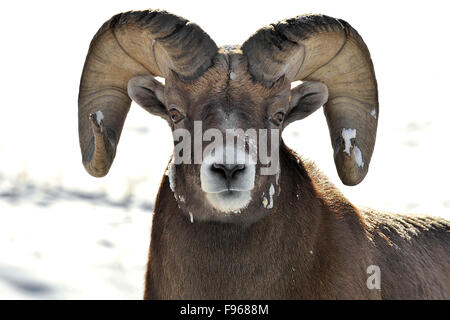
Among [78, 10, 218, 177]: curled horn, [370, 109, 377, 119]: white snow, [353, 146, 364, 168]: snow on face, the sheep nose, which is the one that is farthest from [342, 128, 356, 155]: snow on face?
the sheep nose

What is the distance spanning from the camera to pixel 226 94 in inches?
369

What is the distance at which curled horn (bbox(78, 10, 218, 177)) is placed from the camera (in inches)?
386

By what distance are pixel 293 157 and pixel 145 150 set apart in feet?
69.1

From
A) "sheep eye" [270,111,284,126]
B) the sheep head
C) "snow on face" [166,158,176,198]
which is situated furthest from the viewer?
"snow on face" [166,158,176,198]

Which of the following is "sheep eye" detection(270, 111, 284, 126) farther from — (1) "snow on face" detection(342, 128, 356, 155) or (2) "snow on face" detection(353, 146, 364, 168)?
(2) "snow on face" detection(353, 146, 364, 168)

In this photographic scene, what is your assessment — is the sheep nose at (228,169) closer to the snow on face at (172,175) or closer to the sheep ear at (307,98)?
the snow on face at (172,175)

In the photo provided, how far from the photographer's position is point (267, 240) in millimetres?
9570

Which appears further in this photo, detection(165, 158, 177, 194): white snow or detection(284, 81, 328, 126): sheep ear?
detection(284, 81, 328, 126): sheep ear

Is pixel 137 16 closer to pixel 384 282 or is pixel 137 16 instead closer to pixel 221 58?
pixel 221 58

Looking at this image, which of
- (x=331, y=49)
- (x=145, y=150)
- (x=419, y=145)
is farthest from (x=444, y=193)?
(x=331, y=49)

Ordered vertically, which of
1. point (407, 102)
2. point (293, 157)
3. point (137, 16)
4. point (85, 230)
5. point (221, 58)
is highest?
point (407, 102)

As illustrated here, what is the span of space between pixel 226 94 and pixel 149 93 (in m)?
1.66

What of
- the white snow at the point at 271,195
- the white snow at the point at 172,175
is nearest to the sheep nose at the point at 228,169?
the white snow at the point at 271,195
